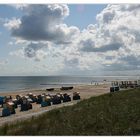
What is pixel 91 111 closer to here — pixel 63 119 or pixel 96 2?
pixel 63 119

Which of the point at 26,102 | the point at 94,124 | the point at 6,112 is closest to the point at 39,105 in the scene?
the point at 26,102

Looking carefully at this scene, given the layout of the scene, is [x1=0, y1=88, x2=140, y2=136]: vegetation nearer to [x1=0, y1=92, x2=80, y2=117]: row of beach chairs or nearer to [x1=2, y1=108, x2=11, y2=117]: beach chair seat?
[x1=2, y1=108, x2=11, y2=117]: beach chair seat

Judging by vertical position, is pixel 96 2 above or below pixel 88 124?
above

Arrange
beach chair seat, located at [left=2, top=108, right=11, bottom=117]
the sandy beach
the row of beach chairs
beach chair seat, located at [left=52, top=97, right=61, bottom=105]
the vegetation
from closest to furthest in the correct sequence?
the vegetation, the sandy beach, beach chair seat, located at [left=2, top=108, right=11, bottom=117], the row of beach chairs, beach chair seat, located at [left=52, top=97, right=61, bottom=105]

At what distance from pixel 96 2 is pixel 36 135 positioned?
31.7 feet

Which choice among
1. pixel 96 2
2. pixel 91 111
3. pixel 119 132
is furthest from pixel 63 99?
pixel 119 132

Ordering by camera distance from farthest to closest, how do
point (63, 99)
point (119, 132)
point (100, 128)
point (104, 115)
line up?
1. point (63, 99)
2. point (104, 115)
3. point (100, 128)
4. point (119, 132)

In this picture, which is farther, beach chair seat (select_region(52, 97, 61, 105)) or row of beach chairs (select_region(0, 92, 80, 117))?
beach chair seat (select_region(52, 97, 61, 105))

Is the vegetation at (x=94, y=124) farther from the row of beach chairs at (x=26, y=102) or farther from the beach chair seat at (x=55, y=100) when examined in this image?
the beach chair seat at (x=55, y=100)

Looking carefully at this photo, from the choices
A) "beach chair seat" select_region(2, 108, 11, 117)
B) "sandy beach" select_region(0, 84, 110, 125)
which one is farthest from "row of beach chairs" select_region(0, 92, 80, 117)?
"sandy beach" select_region(0, 84, 110, 125)

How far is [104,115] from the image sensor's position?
852 inches

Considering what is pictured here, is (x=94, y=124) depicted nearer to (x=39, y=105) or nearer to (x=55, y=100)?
(x=55, y=100)

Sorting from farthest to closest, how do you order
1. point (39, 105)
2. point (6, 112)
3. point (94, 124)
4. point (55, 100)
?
point (39, 105) < point (55, 100) < point (6, 112) < point (94, 124)

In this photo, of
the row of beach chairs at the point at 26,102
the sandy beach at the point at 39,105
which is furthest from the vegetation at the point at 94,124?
the row of beach chairs at the point at 26,102
